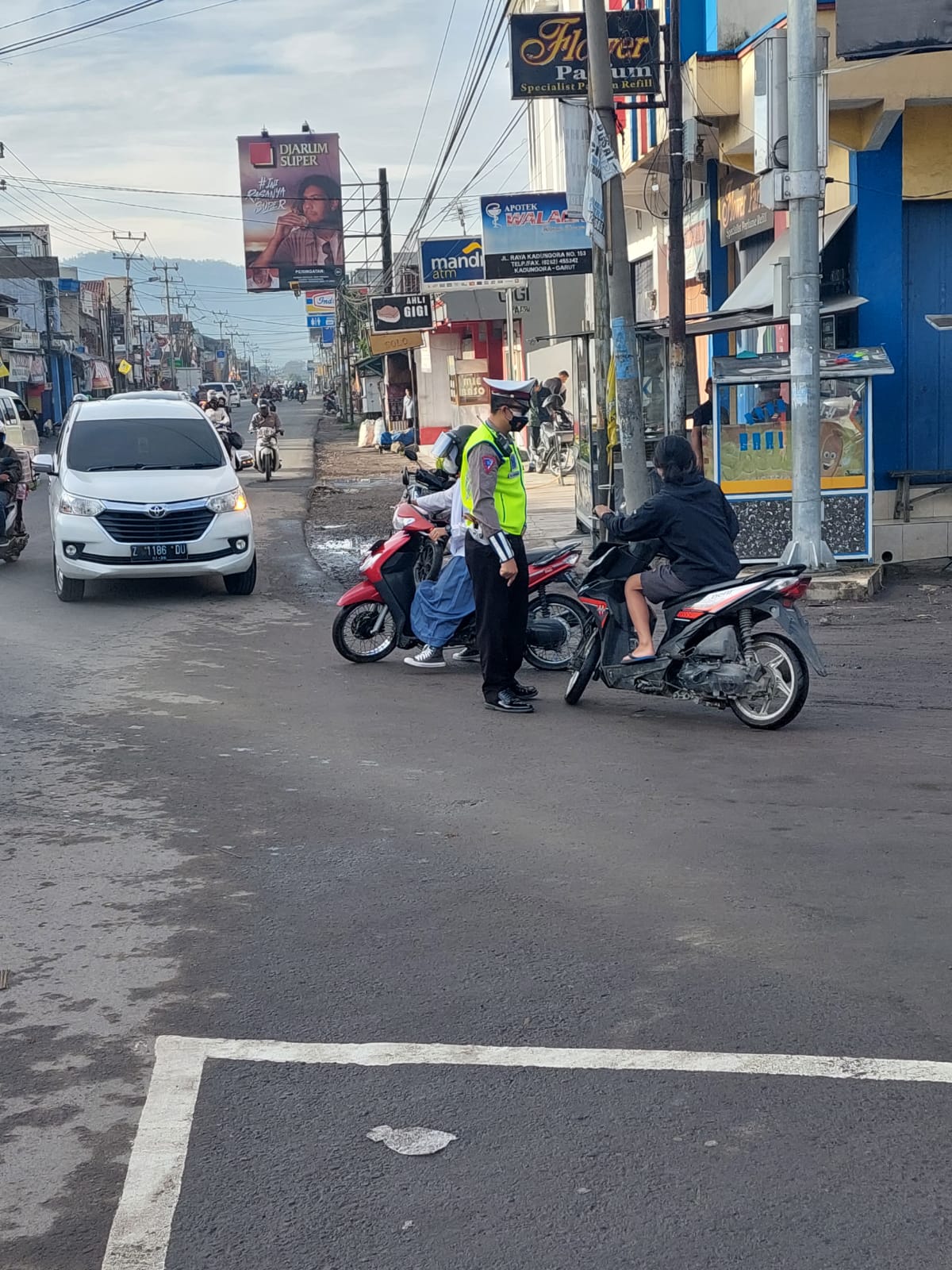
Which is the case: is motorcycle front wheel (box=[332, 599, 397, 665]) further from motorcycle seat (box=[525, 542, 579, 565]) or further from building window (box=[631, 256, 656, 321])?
building window (box=[631, 256, 656, 321])

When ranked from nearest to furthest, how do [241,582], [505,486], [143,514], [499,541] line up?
[499,541] < [505,486] < [143,514] < [241,582]

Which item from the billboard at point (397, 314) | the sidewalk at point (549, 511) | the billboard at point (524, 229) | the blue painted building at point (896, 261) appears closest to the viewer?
the blue painted building at point (896, 261)

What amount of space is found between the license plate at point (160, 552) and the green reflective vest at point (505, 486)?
5265 millimetres

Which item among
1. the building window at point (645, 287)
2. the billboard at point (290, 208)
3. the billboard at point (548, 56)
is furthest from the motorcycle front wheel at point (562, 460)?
the billboard at point (290, 208)

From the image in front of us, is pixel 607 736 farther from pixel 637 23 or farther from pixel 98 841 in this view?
pixel 637 23

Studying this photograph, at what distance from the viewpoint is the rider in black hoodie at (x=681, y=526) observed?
8359mm

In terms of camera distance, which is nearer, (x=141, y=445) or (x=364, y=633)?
(x=364, y=633)

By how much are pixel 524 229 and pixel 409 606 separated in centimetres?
1549

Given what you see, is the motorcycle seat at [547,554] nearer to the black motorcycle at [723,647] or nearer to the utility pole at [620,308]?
the black motorcycle at [723,647]

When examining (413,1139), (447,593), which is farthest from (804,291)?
(413,1139)

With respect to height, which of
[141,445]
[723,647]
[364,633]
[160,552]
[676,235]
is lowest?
[364,633]

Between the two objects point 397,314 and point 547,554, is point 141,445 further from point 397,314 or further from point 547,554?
point 397,314

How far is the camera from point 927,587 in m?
13.2

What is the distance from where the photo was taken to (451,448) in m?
→ 9.70
